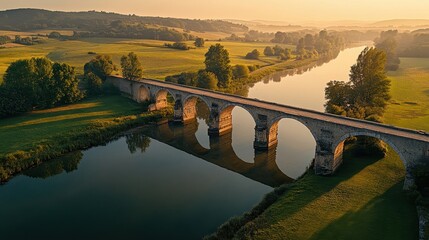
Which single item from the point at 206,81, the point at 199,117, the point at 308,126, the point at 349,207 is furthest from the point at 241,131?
the point at 349,207

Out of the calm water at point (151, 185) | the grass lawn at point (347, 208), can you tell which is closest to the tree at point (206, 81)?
the calm water at point (151, 185)

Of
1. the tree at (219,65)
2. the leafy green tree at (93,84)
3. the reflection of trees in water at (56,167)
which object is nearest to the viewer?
the reflection of trees in water at (56,167)

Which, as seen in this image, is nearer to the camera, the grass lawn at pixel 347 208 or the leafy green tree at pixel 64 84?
the grass lawn at pixel 347 208

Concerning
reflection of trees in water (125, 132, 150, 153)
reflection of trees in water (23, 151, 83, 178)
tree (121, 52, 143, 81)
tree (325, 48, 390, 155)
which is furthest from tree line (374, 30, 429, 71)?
reflection of trees in water (23, 151, 83, 178)

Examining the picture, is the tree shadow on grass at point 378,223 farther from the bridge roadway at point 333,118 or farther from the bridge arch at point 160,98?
the bridge arch at point 160,98

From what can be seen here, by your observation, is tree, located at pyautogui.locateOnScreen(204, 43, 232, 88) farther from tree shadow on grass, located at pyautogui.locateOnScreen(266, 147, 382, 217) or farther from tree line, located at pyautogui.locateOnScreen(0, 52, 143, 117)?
tree shadow on grass, located at pyautogui.locateOnScreen(266, 147, 382, 217)

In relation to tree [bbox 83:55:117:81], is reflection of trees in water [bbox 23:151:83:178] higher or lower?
lower
